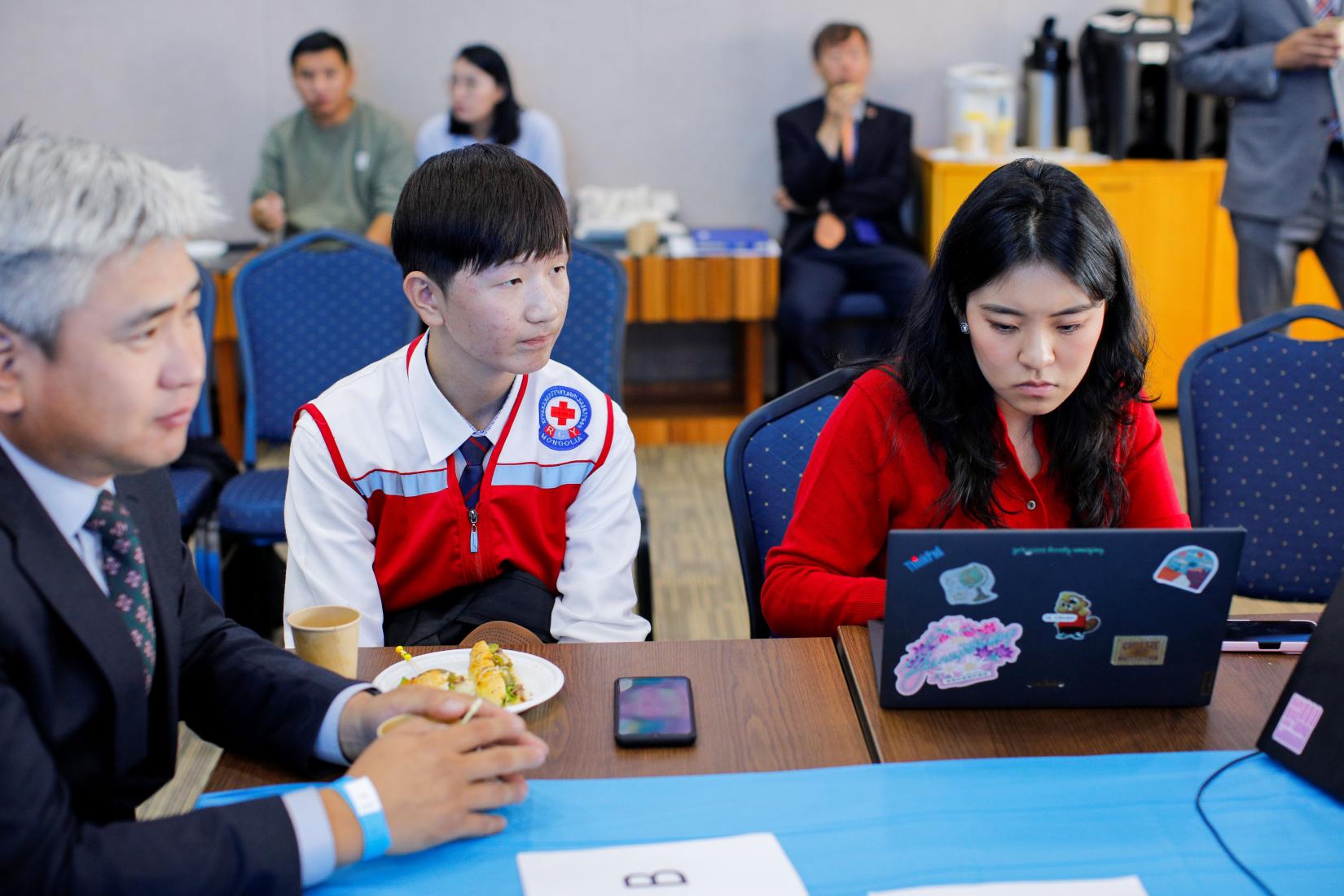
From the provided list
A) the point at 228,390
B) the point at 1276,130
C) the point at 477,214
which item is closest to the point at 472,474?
the point at 477,214

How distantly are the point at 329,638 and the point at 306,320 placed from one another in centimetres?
193

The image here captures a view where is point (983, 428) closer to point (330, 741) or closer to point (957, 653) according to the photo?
point (957, 653)

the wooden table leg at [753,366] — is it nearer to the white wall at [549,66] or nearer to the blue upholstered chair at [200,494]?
the white wall at [549,66]

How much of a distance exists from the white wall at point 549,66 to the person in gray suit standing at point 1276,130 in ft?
5.51

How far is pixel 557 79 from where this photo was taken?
4852 mm

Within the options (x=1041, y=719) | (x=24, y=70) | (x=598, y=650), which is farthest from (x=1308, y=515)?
(x=24, y=70)

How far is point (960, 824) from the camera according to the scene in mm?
1036

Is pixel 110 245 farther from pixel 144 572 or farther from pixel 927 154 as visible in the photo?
pixel 927 154

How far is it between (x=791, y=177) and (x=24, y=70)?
Result: 2.80 meters

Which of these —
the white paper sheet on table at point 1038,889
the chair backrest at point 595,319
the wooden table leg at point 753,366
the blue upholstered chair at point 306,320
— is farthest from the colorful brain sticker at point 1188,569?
the wooden table leg at point 753,366

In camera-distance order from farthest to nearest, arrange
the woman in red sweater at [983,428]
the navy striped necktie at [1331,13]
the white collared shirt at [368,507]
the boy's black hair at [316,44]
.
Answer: the boy's black hair at [316,44]
the navy striped necktie at [1331,13]
the white collared shirt at [368,507]
the woman in red sweater at [983,428]

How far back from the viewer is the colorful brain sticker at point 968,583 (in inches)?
43.9

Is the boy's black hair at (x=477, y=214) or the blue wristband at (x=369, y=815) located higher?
the boy's black hair at (x=477, y=214)

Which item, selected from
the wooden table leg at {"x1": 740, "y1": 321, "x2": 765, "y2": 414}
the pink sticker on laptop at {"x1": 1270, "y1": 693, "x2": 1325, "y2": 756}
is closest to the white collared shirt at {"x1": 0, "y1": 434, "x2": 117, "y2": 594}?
the pink sticker on laptop at {"x1": 1270, "y1": 693, "x2": 1325, "y2": 756}
